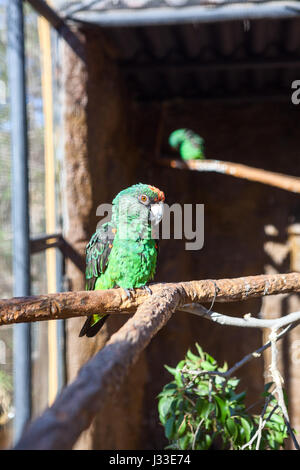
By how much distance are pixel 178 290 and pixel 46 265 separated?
5.21ft

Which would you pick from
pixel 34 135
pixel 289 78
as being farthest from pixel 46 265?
pixel 289 78

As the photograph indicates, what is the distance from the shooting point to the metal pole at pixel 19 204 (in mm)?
2104

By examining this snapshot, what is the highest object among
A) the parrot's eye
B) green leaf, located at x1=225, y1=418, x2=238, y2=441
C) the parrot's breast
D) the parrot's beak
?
the parrot's eye

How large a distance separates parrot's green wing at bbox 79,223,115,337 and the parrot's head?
Result: 0.37ft

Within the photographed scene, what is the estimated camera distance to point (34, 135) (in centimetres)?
285

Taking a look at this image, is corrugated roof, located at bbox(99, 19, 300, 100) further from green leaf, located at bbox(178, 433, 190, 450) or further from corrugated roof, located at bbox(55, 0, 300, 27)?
green leaf, located at bbox(178, 433, 190, 450)

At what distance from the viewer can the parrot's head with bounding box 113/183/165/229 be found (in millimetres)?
1874

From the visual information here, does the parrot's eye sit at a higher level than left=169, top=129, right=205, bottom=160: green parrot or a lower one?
lower

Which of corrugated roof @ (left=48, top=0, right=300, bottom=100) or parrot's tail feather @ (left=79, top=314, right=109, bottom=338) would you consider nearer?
parrot's tail feather @ (left=79, top=314, right=109, bottom=338)

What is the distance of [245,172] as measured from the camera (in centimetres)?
280

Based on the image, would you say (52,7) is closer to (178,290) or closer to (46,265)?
(46,265)

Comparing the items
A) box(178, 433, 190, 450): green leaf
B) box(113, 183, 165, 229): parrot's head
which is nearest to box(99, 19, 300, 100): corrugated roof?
box(113, 183, 165, 229): parrot's head

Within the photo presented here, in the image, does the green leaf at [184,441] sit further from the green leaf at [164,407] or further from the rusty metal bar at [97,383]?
the rusty metal bar at [97,383]
